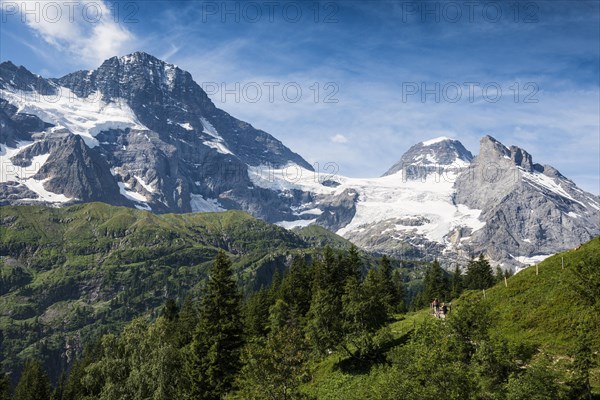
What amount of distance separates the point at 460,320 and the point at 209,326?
29.7 meters

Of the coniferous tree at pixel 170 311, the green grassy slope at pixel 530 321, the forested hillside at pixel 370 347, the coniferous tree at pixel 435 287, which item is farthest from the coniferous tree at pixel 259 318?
the coniferous tree at pixel 435 287

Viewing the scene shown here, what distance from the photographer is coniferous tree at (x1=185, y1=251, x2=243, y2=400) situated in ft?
180

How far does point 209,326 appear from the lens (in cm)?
5688

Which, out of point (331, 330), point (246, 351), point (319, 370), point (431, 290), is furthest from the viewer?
point (431, 290)

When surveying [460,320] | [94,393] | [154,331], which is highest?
[460,320]

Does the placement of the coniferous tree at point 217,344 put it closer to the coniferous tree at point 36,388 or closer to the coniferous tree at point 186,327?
the coniferous tree at point 186,327

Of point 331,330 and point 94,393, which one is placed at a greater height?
point 331,330

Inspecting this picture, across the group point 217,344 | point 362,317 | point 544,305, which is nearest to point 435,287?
point 362,317

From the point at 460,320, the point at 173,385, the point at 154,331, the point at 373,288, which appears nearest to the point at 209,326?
the point at 173,385

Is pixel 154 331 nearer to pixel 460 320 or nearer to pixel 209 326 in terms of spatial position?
pixel 209 326

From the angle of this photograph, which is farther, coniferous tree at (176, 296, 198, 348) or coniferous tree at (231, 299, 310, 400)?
coniferous tree at (176, 296, 198, 348)

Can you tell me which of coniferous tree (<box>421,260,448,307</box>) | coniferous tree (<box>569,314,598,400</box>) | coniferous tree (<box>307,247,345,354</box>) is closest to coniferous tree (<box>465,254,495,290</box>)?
coniferous tree (<box>421,260,448,307</box>)

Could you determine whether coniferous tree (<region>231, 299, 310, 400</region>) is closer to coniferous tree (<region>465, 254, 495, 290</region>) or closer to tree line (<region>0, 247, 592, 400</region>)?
tree line (<region>0, 247, 592, 400</region>)

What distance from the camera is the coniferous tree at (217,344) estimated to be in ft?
180
